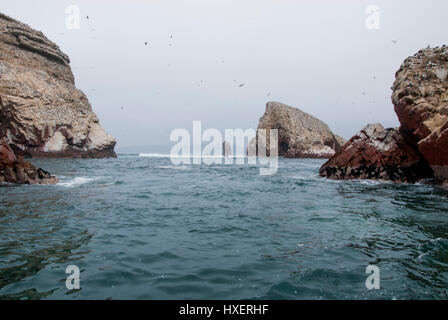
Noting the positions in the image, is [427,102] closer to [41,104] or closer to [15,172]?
[15,172]

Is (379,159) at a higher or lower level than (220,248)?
higher

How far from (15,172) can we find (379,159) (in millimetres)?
22829

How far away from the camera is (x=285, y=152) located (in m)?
78.9

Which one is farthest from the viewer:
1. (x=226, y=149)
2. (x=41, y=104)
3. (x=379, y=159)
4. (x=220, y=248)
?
(x=226, y=149)

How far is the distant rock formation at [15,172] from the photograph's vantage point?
15.5 meters

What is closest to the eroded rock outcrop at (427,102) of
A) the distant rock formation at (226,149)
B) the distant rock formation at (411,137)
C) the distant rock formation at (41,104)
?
the distant rock formation at (411,137)

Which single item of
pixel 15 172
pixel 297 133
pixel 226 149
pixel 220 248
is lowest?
pixel 220 248

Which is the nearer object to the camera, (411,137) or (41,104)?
(411,137)

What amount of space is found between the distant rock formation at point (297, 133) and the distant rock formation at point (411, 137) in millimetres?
53124

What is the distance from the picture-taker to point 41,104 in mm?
46594

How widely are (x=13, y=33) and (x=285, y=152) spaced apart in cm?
6554

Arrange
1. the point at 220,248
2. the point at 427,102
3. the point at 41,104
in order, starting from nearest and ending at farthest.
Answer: the point at 220,248 → the point at 427,102 → the point at 41,104

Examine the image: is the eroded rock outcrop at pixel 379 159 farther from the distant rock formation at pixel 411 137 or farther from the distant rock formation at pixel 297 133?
the distant rock formation at pixel 297 133

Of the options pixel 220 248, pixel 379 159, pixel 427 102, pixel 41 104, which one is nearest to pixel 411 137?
pixel 379 159
